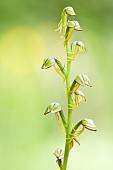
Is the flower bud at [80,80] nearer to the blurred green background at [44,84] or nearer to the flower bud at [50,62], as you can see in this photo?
the flower bud at [50,62]

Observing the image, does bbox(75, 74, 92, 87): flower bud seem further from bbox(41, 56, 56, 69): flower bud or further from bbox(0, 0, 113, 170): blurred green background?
bbox(0, 0, 113, 170): blurred green background

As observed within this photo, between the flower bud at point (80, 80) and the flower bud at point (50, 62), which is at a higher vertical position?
the flower bud at point (50, 62)

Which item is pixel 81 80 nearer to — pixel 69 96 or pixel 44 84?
pixel 69 96

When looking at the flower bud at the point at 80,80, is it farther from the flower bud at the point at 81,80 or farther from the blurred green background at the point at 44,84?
the blurred green background at the point at 44,84

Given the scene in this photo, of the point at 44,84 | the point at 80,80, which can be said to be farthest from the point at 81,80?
the point at 44,84

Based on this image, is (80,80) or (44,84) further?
(44,84)

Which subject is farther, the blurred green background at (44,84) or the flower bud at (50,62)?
the blurred green background at (44,84)

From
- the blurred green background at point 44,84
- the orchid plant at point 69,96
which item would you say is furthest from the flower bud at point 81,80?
the blurred green background at point 44,84

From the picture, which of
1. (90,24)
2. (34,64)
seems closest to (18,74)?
(34,64)

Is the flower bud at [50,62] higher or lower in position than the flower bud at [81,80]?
higher
